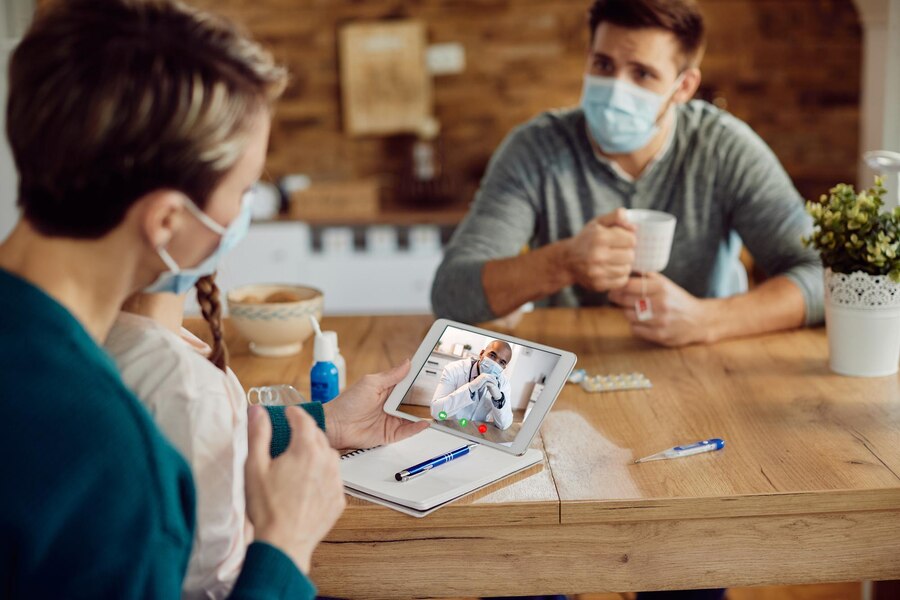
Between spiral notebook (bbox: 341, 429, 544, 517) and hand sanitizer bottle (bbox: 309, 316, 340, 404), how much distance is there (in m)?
0.20

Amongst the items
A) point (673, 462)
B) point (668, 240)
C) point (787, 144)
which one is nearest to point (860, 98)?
point (787, 144)

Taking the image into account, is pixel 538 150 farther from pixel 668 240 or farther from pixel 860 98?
pixel 860 98

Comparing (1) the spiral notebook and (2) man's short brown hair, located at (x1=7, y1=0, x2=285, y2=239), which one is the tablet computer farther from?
(2) man's short brown hair, located at (x1=7, y1=0, x2=285, y2=239)

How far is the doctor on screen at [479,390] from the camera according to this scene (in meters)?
1.32

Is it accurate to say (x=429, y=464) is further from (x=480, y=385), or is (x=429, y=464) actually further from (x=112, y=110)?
(x=112, y=110)

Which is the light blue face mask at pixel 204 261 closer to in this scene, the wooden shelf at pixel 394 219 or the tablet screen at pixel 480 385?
the tablet screen at pixel 480 385

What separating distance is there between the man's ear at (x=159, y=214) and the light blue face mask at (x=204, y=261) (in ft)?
0.06

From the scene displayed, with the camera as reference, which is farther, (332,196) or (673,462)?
(332,196)

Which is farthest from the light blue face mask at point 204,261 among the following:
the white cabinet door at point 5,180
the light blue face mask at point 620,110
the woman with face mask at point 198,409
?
the white cabinet door at point 5,180

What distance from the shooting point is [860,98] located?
13.2 ft

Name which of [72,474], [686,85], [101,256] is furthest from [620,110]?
[72,474]

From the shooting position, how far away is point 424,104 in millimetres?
4148

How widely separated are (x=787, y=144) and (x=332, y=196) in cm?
192

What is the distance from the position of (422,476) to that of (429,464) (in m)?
0.02
